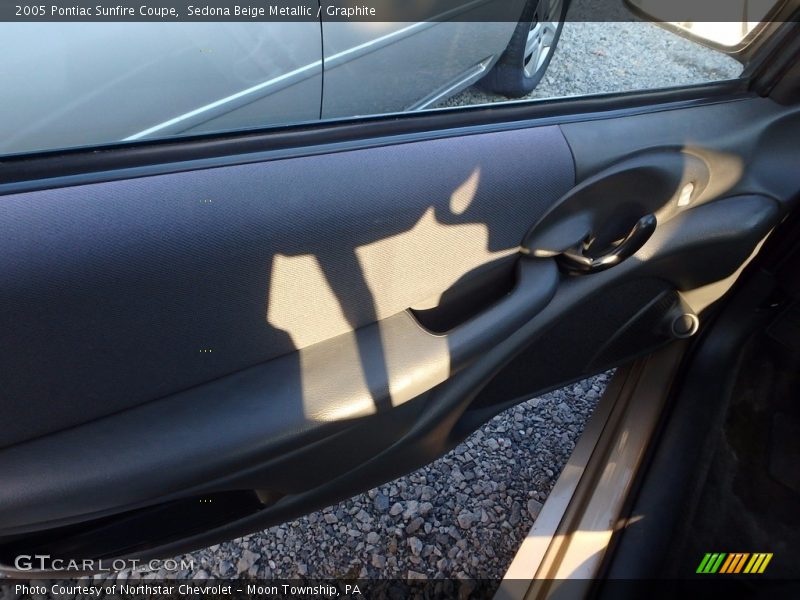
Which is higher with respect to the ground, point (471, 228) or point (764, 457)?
point (471, 228)

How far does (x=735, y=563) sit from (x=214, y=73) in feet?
5.59

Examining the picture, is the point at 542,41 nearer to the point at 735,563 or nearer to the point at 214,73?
the point at 214,73

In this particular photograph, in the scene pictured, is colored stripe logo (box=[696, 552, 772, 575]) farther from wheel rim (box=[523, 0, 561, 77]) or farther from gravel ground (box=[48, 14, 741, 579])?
wheel rim (box=[523, 0, 561, 77])

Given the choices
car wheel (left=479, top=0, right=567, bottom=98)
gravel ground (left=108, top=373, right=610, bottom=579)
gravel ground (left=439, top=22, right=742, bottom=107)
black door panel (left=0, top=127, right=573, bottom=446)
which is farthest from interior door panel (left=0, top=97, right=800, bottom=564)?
gravel ground (left=108, top=373, right=610, bottom=579)

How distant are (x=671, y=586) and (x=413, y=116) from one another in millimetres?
1134

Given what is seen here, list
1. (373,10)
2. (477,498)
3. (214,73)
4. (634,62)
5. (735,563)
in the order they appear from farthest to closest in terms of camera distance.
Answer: (477,498) < (373,10) < (214,73) < (634,62) < (735,563)

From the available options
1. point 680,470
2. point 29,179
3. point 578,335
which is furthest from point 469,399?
point 29,179

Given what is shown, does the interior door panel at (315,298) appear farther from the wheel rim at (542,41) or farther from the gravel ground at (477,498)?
the wheel rim at (542,41)

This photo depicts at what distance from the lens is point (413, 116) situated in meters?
1.29

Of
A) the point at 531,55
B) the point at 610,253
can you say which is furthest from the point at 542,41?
the point at 610,253

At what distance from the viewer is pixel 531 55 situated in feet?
5.26

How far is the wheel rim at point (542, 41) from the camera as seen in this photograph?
1.58m

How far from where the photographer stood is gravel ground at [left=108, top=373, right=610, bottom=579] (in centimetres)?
175

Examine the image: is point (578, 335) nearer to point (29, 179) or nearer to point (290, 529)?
point (290, 529)
